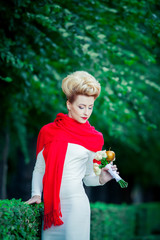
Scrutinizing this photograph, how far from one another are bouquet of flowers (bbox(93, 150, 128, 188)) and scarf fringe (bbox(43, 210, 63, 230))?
22.6 inches

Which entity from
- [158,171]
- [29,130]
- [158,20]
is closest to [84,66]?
[158,20]

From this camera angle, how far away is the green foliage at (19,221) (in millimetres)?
3287

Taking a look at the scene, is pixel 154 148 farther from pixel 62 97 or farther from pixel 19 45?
pixel 19 45

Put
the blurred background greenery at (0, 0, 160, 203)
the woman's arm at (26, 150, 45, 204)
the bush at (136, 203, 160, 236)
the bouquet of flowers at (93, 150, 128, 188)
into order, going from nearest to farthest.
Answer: the bouquet of flowers at (93, 150, 128, 188) < the woman's arm at (26, 150, 45, 204) < the blurred background greenery at (0, 0, 160, 203) < the bush at (136, 203, 160, 236)

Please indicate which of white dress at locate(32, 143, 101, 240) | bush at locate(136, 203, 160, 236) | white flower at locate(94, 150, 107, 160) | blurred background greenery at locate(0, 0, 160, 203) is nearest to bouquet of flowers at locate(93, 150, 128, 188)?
white flower at locate(94, 150, 107, 160)

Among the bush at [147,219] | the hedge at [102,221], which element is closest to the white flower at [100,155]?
the hedge at [102,221]

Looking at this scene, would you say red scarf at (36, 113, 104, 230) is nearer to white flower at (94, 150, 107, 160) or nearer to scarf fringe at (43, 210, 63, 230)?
scarf fringe at (43, 210, 63, 230)

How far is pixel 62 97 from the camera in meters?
7.43

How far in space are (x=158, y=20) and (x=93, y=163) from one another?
2.34 metres

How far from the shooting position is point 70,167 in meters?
3.77

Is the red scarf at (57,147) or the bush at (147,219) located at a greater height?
the red scarf at (57,147)

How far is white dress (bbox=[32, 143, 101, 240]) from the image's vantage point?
11.7 ft

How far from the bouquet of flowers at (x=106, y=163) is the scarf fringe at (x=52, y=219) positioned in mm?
575

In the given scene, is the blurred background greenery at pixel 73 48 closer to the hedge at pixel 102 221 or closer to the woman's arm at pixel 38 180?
the woman's arm at pixel 38 180
